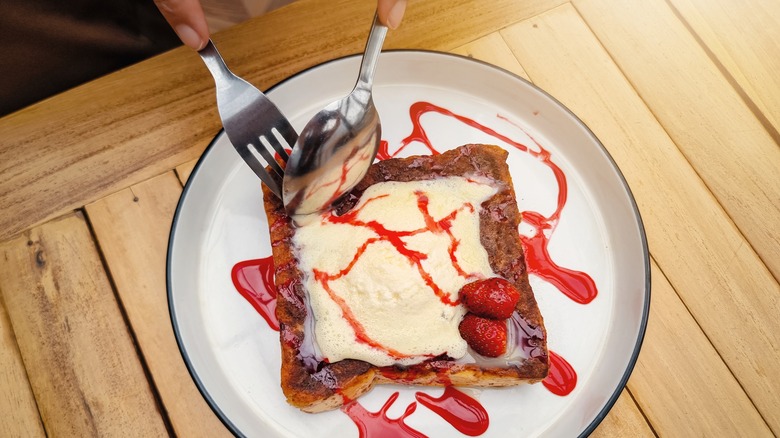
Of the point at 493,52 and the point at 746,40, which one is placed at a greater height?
the point at 493,52

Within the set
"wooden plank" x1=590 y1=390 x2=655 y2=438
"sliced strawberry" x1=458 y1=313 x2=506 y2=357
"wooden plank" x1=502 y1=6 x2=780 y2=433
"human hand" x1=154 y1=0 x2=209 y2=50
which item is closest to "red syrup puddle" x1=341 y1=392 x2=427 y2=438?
"sliced strawberry" x1=458 y1=313 x2=506 y2=357

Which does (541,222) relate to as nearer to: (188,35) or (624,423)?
(624,423)

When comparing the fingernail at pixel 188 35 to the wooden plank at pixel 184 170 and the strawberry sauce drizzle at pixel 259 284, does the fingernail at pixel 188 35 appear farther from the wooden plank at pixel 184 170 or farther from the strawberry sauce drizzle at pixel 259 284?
the strawberry sauce drizzle at pixel 259 284

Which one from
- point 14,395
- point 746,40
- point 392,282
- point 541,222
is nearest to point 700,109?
point 746,40

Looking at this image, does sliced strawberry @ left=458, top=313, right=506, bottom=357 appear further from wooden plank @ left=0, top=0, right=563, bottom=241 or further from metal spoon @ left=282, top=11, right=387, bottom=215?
wooden plank @ left=0, top=0, right=563, bottom=241

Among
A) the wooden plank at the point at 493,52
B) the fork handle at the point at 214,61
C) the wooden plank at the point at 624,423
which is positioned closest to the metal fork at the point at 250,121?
the fork handle at the point at 214,61

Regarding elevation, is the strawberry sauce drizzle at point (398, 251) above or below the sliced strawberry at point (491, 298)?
above
